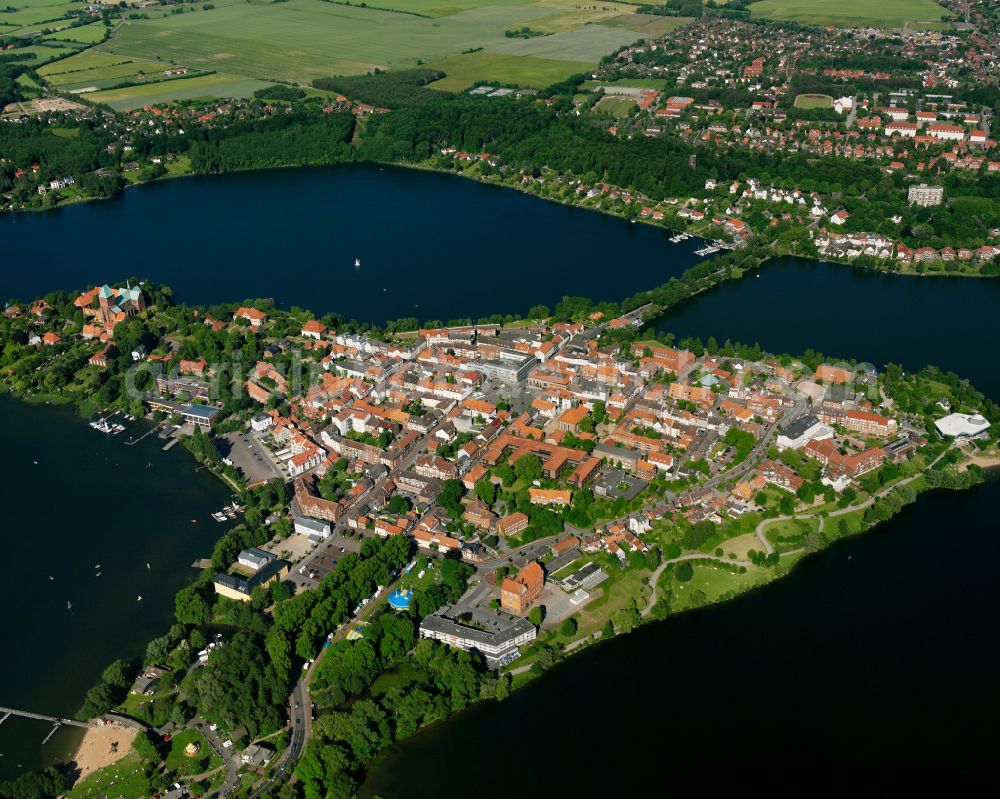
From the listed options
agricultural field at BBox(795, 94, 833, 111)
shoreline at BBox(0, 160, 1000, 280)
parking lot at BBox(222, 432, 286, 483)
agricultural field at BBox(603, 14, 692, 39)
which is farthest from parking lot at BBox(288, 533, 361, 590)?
agricultural field at BBox(603, 14, 692, 39)

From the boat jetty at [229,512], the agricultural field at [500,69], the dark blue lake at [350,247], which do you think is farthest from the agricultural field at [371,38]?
the boat jetty at [229,512]

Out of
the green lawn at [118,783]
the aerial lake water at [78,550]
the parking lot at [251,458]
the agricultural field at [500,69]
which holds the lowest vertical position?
the green lawn at [118,783]

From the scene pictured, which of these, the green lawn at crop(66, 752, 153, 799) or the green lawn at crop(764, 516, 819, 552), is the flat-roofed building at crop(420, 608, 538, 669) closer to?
the green lawn at crop(66, 752, 153, 799)

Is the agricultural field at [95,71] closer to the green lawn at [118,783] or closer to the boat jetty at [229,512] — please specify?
Result: the boat jetty at [229,512]

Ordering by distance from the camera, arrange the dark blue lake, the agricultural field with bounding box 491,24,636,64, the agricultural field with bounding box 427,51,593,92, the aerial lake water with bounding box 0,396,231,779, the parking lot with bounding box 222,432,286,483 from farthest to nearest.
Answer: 1. the agricultural field with bounding box 491,24,636,64
2. the agricultural field with bounding box 427,51,593,92
3. the dark blue lake
4. the parking lot with bounding box 222,432,286,483
5. the aerial lake water with bounding box 0,396,231,779

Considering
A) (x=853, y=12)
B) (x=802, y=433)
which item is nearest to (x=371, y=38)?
(x=853, y=12)

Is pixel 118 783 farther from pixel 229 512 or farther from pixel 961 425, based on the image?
pixel 961 425
